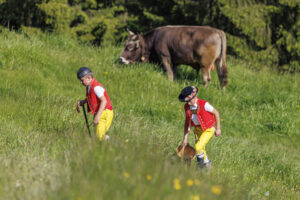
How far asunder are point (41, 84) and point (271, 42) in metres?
9.84

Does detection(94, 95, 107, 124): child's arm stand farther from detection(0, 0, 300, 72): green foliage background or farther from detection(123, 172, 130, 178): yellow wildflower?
detection(0, 0, 300, 72): green foliage background

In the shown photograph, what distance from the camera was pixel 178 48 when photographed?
35.0 feet

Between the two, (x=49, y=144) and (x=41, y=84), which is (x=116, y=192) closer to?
(x=49, y=144)

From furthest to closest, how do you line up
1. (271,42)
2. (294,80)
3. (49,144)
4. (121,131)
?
(271,42), (294,80), (121,131), (49,144)

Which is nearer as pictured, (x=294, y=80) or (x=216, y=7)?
(x=294, y=80)

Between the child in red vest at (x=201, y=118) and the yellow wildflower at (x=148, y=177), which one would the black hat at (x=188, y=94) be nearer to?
the child in red vest at (x=201, y=118)

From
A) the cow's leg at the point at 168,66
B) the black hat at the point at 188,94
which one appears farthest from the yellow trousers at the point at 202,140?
the cow's leg at the point at 168,66

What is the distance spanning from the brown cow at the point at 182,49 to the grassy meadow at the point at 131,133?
1.41 feet

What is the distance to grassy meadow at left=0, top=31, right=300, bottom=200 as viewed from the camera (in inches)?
135

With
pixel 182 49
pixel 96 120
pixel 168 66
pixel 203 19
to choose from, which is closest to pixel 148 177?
pixel 96 120

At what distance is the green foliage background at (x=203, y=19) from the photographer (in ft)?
43.3

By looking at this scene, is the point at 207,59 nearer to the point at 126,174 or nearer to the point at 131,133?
the point at 131,133

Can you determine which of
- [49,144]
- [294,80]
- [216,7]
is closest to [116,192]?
[49,144]

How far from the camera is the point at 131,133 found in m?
5.73
